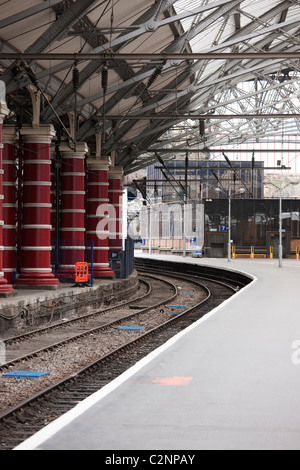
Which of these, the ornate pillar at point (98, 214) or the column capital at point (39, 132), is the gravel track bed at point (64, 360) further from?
the ornate pillar at point (98, 214)

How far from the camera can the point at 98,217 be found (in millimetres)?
30422

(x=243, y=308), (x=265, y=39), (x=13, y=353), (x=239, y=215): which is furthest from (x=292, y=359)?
(x=239, y=215)

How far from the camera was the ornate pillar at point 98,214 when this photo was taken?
29938 millimetres

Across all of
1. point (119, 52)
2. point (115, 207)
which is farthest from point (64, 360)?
point (115, 207)

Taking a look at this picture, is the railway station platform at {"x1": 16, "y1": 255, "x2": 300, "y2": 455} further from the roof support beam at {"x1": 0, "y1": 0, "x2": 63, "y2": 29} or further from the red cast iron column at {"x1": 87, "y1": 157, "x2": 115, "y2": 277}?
the red cast iron column at {"x1": 87, "y1": 157, "x2": 115, "y2": 277}

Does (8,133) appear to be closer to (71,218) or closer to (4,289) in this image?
(4,289)

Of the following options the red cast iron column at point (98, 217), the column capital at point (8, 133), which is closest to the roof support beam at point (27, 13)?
the column capital at point (8, 133)

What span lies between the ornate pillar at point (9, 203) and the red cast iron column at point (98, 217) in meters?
8.08

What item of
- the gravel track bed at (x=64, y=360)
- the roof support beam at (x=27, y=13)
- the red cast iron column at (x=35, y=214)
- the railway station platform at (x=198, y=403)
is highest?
the roof support beam at (x=27, y=13)

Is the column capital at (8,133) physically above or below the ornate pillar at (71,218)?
above

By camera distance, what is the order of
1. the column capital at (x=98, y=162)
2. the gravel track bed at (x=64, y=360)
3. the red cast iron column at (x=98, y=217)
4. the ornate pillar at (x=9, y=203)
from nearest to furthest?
the gravel track bed at (x=64, y=360), the ornate pillar at (x=9, y=203), the column capital at (x=98, y=162), the red cast iron column at (x=98, y=217)

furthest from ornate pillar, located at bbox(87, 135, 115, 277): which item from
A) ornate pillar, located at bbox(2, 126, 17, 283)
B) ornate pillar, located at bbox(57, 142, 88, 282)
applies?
ornate pillar, located at bbox(2, 126, 17, 283)

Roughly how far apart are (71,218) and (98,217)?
419 cm

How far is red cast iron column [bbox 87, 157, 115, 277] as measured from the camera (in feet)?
98.6
